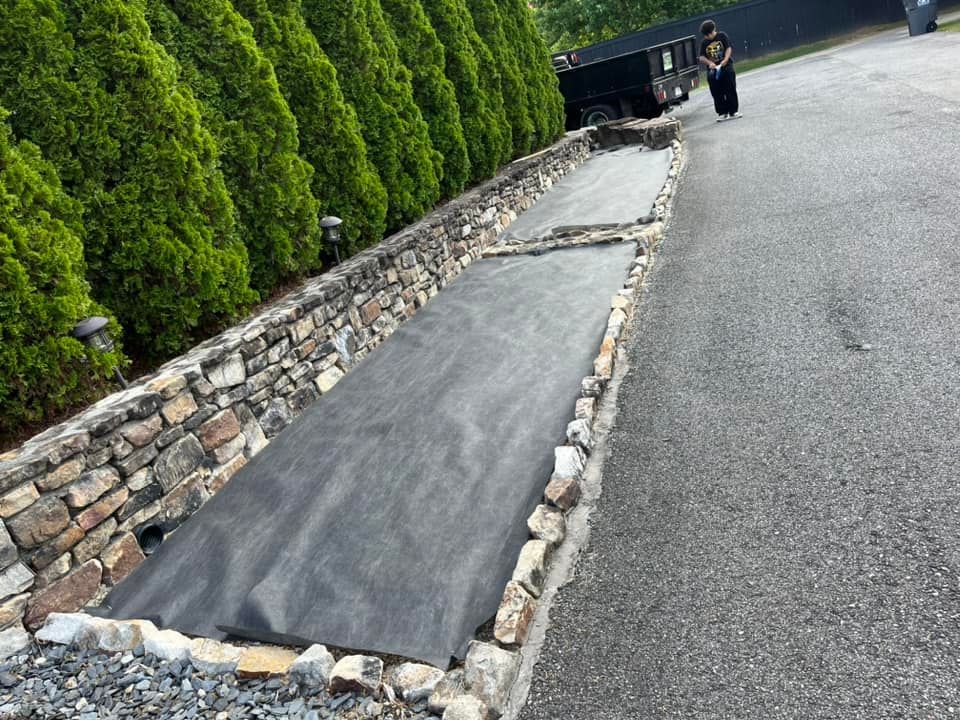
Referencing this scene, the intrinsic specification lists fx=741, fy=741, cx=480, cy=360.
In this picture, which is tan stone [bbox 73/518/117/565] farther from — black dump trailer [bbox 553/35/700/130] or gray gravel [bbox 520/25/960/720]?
black dump trailer [bbox 553/35/700/130]

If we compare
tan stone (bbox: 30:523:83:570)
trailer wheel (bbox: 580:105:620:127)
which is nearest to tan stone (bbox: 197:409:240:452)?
tan stone (bbox: 30:523:83:570)

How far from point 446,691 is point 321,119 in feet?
18.3

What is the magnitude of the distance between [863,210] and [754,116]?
8381 millimetres

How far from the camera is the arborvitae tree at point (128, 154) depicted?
4.55m

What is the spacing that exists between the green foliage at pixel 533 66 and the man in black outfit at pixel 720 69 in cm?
335

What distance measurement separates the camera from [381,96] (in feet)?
26.2

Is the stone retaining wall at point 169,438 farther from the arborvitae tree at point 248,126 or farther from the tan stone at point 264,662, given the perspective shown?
the tan stone at point 264,662

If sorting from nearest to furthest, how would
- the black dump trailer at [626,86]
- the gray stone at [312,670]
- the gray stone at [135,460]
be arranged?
1. the gray stone at [312,670]
2. the gray stone at [135,460]
3. the black dump trailer at [626,86]

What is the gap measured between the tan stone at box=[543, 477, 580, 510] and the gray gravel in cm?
19

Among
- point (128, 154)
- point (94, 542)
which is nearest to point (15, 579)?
point (94, 542)

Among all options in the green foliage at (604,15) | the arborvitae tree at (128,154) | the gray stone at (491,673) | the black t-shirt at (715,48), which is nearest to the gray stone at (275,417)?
the arborvitae tree at (128,154)

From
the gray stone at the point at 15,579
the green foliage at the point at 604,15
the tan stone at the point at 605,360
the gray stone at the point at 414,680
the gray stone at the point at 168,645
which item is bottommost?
the gray stone at the point at 414,680

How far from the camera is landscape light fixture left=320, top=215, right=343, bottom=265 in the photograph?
6.57m

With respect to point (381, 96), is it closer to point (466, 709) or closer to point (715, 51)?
point (466, 709)
